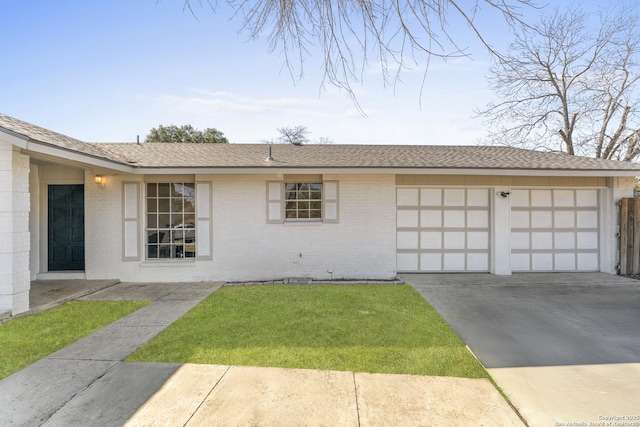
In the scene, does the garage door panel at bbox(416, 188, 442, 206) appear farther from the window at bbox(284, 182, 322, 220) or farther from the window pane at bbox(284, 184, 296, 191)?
the window pane at bbox(284, 184, 296, 191)

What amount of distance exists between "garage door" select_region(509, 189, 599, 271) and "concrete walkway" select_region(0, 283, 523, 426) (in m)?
6.81

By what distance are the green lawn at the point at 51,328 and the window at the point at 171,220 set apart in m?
2.15

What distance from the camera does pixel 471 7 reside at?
2338mm

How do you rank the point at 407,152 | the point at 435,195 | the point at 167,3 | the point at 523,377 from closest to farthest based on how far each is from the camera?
the point at 167,3, the point at 523,377, the point at 435,195, the point at 407,152

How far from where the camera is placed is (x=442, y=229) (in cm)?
833

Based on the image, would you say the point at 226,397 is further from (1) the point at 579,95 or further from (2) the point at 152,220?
(1) the point at 579,95

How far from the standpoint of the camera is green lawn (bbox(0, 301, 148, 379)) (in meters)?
3.65

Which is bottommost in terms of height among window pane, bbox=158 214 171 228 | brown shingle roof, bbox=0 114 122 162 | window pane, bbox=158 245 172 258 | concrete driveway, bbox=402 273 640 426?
concrete driveway, bbox=402 273 640 426

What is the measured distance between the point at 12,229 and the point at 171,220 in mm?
3181

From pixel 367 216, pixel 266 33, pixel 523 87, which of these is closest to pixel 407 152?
pixel 367 216

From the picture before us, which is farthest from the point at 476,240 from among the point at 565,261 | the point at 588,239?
the point at 588,239

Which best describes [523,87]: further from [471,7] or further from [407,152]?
[471,7]

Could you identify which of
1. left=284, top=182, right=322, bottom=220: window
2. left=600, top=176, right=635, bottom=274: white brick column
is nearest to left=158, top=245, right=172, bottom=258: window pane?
left=284, top=182, right=322, bottom=220: window

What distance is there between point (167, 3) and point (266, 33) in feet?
2.88
